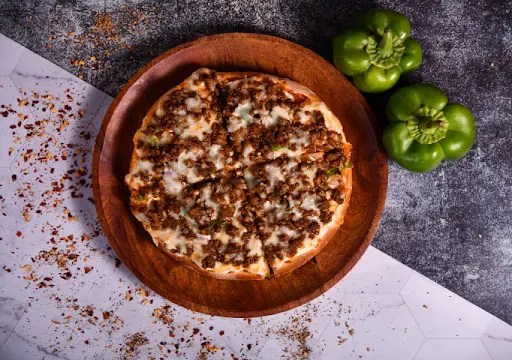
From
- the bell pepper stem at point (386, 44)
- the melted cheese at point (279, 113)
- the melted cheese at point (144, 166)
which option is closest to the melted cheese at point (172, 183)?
the melted cheese at point (144, 166)

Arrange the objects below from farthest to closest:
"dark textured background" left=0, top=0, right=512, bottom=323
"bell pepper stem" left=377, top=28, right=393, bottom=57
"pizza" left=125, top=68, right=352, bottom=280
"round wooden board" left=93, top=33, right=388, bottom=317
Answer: "dark textured background" left=0, top=0, right=512, bottom=323, "round wooden board" left=93, top=33, right=388, bottom=317, "pizza" left=125, top=68, right=352, bottom=280, "bell pepper stem" left=377, top=28, right=393, bottom=57

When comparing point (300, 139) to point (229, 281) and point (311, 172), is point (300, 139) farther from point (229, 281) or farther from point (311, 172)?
point (229, 281)

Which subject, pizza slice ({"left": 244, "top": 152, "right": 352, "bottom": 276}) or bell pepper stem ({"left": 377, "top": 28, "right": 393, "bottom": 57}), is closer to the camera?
bell pepper stem ({"left": 377, "top": 28, "right": 393, "bottom": 57})

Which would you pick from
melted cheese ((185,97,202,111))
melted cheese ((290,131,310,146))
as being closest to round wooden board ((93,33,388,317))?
melted cheese ((185,97,202,111))

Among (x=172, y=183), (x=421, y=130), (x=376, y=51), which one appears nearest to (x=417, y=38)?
(x=376, y=51)

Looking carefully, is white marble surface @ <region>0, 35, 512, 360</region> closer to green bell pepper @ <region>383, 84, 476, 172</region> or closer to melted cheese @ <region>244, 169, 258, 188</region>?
green bell pepper @ <region>383, 84, 476, 172</region>

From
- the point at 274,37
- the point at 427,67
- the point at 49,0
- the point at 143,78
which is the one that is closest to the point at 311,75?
the point at 274,37
